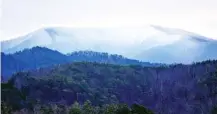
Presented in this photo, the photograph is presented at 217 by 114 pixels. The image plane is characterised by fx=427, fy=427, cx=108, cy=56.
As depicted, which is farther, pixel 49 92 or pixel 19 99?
pixel 49 92

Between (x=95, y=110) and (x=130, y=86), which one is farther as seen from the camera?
(x=130, y=86)

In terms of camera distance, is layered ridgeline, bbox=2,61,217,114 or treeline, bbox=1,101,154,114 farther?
layered ridgeline, bbox=2,61,217,114

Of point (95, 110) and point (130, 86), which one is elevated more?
point (95, 110)

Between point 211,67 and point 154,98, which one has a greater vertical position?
point 211,67

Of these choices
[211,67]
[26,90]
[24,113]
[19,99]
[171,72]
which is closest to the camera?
[24,113]

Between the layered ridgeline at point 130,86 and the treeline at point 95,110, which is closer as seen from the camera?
the treeline at point 95,110

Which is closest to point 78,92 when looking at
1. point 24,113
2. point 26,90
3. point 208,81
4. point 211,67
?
point 26,90

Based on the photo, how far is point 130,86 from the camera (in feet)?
503

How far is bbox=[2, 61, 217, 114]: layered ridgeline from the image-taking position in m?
120

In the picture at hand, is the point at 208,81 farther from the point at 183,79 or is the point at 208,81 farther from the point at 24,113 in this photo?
the point at 24,113

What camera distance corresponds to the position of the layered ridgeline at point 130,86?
120 m

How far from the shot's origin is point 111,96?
133 m

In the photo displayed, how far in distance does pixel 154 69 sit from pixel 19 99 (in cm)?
10455

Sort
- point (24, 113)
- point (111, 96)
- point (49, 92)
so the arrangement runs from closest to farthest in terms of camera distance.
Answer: point (24, 113), point (49, 92), point (111, 96)
